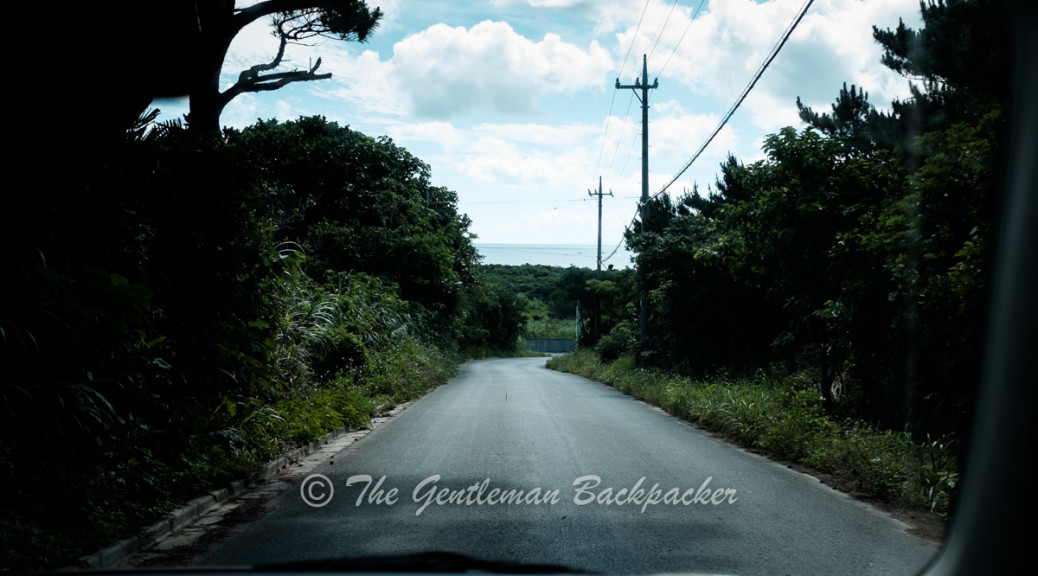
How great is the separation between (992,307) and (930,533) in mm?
3267

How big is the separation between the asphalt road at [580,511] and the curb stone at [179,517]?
0.48 meters

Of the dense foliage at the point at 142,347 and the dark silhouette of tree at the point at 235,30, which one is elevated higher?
the dark silhouette of tree at the point at 235,30

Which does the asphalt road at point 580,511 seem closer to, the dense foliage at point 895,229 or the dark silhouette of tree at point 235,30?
the dense foliage at point 895,229

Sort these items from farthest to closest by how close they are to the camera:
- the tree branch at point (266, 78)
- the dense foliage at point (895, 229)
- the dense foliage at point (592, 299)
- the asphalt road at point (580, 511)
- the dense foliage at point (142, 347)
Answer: the dense foliage at point (592, 299)
the tree branch at point (266, 78)
the dense foliage at point (895, 229)
the dense foliage at point (142, 347)
the asphalt road at point (580, 511)

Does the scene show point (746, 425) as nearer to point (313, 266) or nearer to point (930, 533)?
point (930, 533)

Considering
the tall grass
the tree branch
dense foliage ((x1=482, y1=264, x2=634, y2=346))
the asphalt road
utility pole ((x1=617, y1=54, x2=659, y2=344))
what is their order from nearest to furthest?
the asphalt road → the tall grass → the tree branch → utility pole ((x1=617, y1=54, x2=659, y2=344)) → dense foliage ((x1=482, y1=264, x2=634, y2=346))

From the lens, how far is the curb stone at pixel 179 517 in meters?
4.13

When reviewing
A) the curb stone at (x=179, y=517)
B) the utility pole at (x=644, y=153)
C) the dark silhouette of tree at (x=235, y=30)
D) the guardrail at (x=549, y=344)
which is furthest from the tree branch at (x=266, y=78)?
the guardrail at (x=549, y=344)

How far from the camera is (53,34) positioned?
17.2 ft

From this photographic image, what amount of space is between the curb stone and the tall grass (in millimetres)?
4794

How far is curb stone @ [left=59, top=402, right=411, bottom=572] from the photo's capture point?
4.13m

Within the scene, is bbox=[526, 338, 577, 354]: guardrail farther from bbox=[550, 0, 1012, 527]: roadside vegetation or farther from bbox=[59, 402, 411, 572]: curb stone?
bbox=[59, 402, 411, 572]: curb stone

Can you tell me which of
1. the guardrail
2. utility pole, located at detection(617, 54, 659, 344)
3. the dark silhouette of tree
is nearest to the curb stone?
the dark silhouette of tree

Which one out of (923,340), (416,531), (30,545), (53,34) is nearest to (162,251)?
(53,34)
